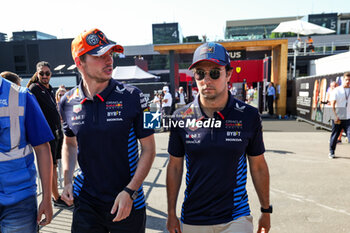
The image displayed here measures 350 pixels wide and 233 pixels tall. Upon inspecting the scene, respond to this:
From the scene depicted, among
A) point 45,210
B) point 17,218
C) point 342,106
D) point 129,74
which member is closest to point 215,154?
point 45,210

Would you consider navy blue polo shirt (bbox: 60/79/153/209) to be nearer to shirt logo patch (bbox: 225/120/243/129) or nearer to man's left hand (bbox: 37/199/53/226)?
man's left hand (bbox: 37/199/53/226)

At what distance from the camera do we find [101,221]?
6.88 ft

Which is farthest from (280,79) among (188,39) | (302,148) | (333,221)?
(188,39)

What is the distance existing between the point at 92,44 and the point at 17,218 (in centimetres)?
143

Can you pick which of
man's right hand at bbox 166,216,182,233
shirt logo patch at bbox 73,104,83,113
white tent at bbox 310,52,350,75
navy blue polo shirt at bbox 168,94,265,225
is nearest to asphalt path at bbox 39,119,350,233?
man's right hand at bbox 166,216,182,233

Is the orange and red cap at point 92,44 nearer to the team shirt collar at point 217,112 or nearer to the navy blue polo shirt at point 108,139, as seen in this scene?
the navy blue polo shirt at point 108,139

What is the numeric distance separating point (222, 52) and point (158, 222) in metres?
3.02

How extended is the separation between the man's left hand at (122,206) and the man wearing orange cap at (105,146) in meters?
0.01

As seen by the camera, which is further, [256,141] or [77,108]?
[77,108]

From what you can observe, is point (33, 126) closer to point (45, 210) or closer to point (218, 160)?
point (45, 210)

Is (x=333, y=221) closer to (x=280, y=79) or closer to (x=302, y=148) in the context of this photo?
(x=302, y=148)

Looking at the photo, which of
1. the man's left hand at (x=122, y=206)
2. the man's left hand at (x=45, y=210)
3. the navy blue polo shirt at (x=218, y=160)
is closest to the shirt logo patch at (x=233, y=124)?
the navy blue polo shirt at (x=218, y=160)

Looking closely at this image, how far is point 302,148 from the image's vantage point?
8758 millimetres

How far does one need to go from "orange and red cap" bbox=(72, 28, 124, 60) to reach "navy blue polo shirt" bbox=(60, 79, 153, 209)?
0.30 meters
